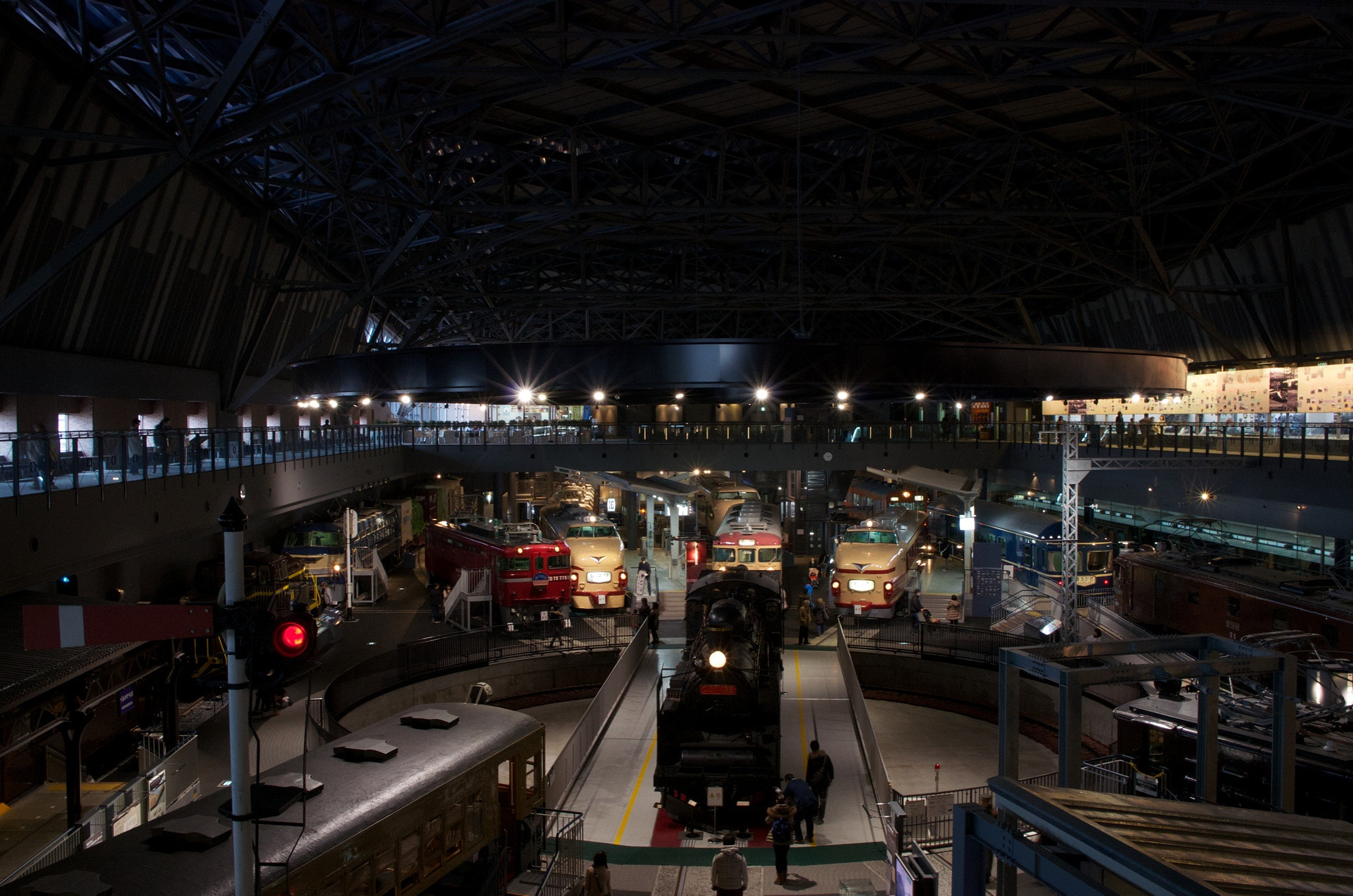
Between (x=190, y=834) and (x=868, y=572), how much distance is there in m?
21.2

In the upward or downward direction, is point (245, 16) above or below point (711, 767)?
above

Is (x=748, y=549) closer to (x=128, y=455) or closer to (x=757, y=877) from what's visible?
(x=757, y=877)

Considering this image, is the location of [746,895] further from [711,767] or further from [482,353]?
[482,353]

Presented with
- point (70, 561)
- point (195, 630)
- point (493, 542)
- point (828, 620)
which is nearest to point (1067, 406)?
point (828, 620)

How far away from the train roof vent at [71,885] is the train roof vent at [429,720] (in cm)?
432

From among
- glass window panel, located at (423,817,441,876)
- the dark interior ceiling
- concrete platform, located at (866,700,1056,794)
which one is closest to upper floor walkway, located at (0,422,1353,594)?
the dark interior ceiling

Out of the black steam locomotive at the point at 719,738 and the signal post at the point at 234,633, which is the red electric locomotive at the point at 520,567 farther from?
the signal post at the point at 234,633

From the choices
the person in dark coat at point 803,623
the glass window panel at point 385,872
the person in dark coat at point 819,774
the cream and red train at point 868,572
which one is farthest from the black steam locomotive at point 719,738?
the cream and red train at point 868,572

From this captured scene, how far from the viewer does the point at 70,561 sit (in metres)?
13.3

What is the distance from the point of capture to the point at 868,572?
84.0 ft

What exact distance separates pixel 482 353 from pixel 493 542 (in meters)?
20.9

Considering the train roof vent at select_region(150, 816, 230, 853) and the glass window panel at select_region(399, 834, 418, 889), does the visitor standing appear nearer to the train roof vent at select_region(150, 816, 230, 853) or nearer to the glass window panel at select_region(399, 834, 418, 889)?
the glass window panel at select_region(399, 834, 418, 889)

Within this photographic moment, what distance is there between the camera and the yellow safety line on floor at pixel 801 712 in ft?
50.7

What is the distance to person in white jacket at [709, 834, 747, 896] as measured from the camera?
9.94 meters
